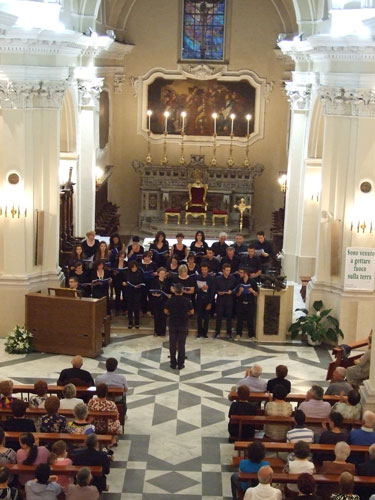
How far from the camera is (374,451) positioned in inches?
405

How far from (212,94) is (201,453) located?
18884mm

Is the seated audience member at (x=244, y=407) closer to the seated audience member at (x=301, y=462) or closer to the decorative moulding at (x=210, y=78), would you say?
the seated audience member at (x=301, y=462)

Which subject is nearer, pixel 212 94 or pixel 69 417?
pixel 69 417

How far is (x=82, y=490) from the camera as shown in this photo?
9758mm

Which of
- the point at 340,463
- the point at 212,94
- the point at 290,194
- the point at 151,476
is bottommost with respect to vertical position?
the point at 151,476

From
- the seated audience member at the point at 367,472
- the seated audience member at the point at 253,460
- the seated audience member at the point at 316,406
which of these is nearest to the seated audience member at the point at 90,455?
the seated audience member at the point at 253,460

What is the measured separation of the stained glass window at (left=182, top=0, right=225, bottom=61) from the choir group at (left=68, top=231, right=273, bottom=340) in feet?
40.5

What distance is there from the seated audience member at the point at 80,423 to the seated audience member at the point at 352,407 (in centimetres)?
325

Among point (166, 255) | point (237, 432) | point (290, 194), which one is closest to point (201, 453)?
point (237, 432)

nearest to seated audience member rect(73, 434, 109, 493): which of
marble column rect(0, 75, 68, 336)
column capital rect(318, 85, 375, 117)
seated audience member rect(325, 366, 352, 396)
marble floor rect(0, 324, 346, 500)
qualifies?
marble floor rect(0, 324, 346, 500)

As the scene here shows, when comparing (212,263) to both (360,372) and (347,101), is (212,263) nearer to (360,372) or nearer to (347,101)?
(347,101)

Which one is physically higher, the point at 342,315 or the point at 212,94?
the point at 212,94

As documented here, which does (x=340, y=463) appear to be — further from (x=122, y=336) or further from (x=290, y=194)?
(x=290, y=194)

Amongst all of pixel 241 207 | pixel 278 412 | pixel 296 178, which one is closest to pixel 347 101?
pixel 296 178
